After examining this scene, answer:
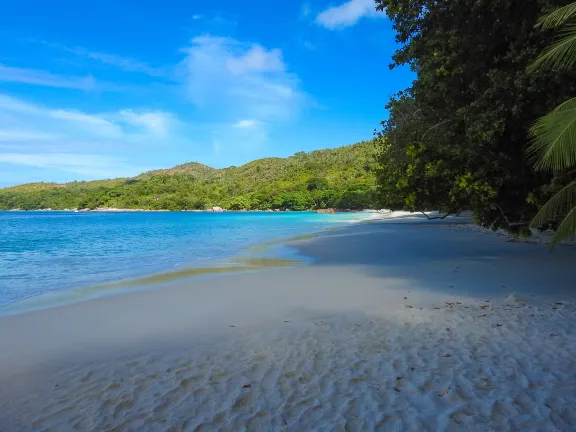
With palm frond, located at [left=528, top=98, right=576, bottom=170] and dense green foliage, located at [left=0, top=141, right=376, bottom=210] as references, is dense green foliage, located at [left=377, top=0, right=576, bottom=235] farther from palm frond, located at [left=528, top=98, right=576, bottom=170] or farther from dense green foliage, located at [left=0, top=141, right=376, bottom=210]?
dense green foliage, located at [left=0, top=141, right=376, bottom=210]

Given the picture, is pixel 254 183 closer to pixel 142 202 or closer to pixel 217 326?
pixel 142 202

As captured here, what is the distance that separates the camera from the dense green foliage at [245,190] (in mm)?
124250

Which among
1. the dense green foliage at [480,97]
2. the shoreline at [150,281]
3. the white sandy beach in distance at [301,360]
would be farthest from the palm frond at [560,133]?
the shoreline at [150,281]

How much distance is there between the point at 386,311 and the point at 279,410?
3671 millimetres

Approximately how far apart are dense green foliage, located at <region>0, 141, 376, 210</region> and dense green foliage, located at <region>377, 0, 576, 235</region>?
95.9 metres

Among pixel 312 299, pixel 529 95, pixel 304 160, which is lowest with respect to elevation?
pixel 312 299

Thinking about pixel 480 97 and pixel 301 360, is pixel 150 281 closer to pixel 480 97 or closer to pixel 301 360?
pixel 301 360

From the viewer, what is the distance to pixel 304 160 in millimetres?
163125

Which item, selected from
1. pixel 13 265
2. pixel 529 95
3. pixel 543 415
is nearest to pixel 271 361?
pixel 543 415

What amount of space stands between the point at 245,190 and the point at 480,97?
143 metres

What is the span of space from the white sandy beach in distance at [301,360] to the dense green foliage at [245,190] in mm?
100571

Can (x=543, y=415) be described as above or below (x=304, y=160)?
below

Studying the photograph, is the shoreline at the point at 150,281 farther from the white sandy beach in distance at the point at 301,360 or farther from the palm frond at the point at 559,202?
the palm frond at the point at 559,202

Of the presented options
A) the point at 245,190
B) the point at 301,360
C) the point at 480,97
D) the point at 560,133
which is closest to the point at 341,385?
the point at 301,360
